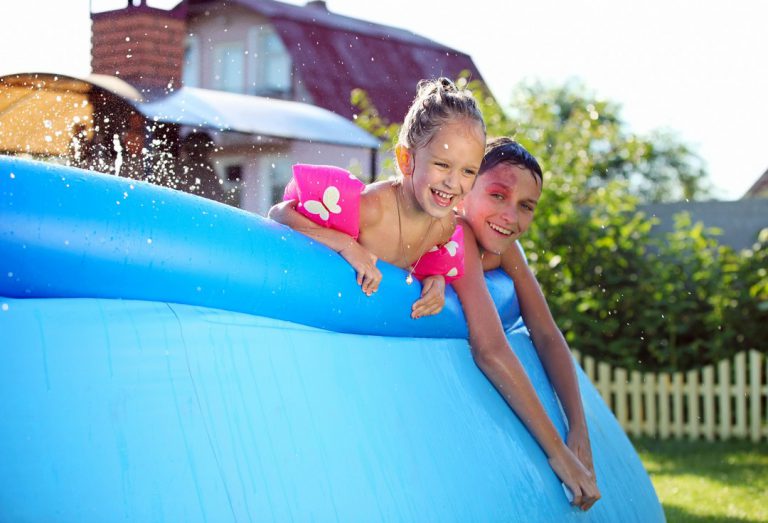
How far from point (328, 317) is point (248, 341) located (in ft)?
0.78

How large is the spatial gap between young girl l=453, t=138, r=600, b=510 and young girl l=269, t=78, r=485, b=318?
0.17m

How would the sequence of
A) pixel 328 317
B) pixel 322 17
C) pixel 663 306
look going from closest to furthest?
1. pixel 328 317
2. pixel 663 306
3. pixel 322 17

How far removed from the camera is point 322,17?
45.1 feet

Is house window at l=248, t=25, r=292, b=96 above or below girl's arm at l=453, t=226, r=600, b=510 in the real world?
below

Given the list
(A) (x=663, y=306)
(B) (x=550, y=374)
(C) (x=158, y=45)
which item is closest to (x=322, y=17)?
(A) (x=663, y=306)

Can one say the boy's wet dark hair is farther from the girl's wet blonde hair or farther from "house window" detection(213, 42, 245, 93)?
"house window" detection(213, 42, 245, 93)

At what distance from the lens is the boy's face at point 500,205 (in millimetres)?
2709

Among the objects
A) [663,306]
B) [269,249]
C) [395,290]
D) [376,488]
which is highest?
[269,249]

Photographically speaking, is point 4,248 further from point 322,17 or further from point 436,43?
point 322,17

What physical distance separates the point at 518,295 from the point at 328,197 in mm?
913

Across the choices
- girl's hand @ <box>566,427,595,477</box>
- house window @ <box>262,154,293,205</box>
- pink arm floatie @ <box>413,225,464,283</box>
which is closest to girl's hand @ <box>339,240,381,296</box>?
pink arm floatie @ <box>413,225,464,283</box>

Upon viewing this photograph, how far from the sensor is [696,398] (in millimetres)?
6332

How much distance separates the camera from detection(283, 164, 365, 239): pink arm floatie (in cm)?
220

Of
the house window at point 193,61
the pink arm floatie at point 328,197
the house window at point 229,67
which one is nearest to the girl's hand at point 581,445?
the pink arm floatie at point 328,197
